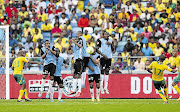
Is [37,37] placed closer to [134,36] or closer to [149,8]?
[134,36]

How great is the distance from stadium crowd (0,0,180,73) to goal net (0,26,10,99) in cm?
303

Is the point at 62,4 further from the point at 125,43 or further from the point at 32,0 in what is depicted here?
the point at 125,43

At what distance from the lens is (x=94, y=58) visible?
17.0 metres

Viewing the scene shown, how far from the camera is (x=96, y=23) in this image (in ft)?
85.2

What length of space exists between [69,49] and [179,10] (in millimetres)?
8441

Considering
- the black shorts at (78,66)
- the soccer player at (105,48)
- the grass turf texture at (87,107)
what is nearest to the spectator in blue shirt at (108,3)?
the soccer player at (105,48)

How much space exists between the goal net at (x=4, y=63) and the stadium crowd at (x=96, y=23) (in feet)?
9.95

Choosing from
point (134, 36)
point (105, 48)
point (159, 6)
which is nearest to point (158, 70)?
point (105, 48)

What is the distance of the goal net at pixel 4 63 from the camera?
19750mm

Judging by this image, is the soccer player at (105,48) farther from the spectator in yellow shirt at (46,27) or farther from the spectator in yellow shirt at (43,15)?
the spectator in yellow shirt at (43,15)

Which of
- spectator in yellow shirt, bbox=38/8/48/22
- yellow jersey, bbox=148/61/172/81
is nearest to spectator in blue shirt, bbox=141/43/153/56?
spectator in yellow shirt, bbox=38/8/48/22

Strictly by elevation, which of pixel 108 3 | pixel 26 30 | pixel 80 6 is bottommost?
pixel 26 30

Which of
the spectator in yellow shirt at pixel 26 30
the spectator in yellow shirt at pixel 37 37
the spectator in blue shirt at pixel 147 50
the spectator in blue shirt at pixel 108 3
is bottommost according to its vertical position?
the spectator in blue shirt at pixel 147 50

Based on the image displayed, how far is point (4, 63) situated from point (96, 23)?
25.0 feet
